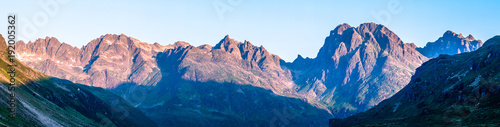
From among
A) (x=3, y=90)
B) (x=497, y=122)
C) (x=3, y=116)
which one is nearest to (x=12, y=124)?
(x=3, y=116)

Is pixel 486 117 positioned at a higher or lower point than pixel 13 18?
lower

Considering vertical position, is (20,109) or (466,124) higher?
(20,109)

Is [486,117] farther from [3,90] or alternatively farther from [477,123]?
[3,90]

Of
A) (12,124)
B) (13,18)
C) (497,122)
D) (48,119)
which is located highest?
(13,18)

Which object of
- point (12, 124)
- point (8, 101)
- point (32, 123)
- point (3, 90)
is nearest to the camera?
point (12, 124)

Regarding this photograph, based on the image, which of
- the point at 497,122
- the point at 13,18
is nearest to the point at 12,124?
the point at 13,18

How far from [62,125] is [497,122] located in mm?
218753

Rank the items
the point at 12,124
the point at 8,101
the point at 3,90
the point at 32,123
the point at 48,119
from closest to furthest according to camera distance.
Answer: the point at 12,124
the point at 32,123
the point at 8,101
the point at 3,90
the point at 48,119

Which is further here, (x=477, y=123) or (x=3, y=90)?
(x=477, y=123)

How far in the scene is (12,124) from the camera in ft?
419

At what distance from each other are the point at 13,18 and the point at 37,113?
6671 cm

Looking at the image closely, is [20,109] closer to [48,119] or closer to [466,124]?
[48,119]

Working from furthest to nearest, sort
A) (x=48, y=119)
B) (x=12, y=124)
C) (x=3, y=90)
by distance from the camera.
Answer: (x=48, y=119)
(x=3, y=90)
(x=12, y=124)

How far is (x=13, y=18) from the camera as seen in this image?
13550 cm
